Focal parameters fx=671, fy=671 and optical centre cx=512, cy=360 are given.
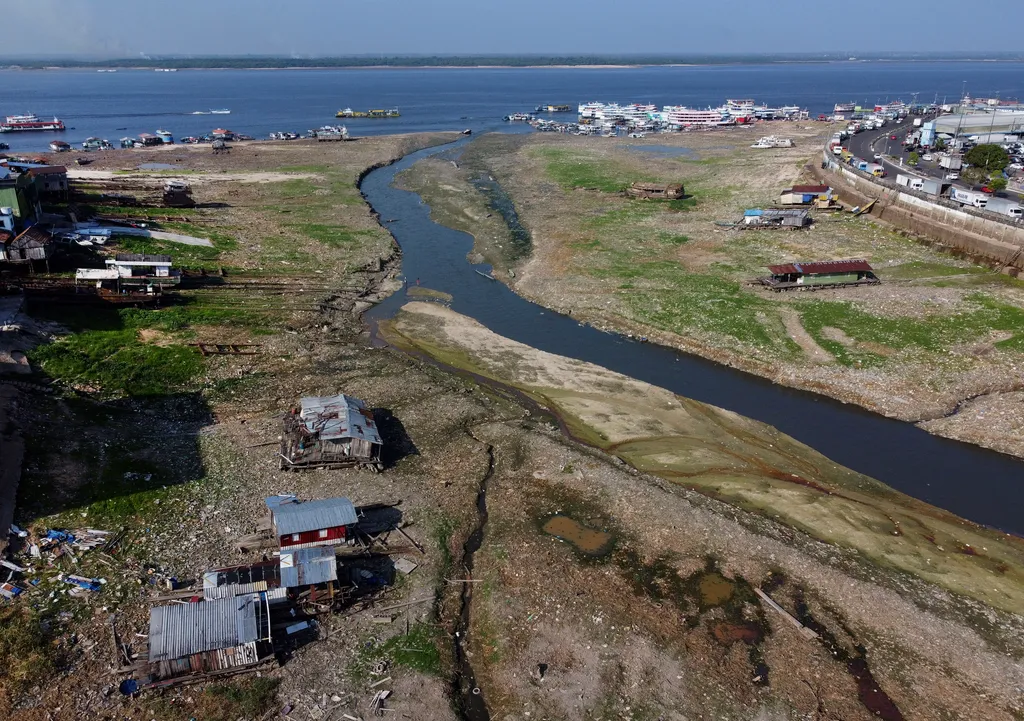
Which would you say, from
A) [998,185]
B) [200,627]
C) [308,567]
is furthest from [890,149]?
[200,627]

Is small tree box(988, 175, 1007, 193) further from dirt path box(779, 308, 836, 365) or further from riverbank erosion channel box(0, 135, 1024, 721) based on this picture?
riverbank erosion channel box(0, 135, 1024, 721)

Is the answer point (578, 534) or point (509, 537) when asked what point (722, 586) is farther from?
point (509, 537)

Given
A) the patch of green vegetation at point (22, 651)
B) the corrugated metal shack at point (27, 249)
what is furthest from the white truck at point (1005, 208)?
the corrugated metal shack at point (27, 249)

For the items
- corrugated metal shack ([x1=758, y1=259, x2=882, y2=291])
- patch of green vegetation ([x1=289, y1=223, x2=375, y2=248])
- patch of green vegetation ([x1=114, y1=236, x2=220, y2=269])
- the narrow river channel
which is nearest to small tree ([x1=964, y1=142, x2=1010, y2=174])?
corrugated metal shack ([x1=758, y1=259, x2=882, y2=291])

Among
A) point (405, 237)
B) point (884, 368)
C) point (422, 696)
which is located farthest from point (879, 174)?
point (422, 696)

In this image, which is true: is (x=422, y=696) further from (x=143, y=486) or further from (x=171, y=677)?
(x=143, y=486)

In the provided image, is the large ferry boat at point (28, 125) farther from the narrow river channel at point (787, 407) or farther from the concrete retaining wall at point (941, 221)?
the concrete retaining wall at point (941, 221)
